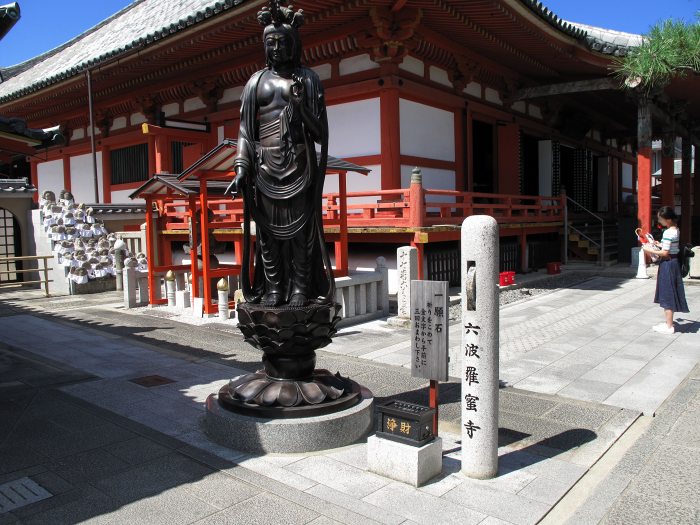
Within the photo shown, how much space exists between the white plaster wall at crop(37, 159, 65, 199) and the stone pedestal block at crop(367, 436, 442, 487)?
68.7ft

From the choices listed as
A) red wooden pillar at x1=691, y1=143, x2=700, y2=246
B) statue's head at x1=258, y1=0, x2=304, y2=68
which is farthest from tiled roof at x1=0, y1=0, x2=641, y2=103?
red wooden pillar at x1=691, y1=143, x2=700, y2=246

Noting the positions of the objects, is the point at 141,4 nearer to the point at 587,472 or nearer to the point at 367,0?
the point at 367,0

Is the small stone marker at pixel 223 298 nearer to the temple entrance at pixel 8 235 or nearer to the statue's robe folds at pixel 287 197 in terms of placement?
the statue's robe folds at pixel 287 197

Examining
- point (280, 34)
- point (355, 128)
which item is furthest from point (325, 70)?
point (280, 34)

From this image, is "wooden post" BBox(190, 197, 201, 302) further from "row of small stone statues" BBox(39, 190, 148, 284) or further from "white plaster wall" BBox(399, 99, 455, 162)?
"white plaster wall" BBox(399, 99, 455, 162)

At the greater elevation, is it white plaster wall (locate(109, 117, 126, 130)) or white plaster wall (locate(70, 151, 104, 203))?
white plaster wall (locate(109, 117, 126, 130))

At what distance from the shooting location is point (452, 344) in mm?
8133

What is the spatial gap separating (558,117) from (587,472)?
17200 millimetres

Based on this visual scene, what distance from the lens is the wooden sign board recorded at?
4129 mm

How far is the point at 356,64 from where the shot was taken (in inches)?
497

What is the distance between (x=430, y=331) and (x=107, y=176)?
17.8 m

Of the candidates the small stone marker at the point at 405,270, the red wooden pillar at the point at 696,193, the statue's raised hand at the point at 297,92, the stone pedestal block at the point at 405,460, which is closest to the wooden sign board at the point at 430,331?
the stone pedestal block at the point at 405,460

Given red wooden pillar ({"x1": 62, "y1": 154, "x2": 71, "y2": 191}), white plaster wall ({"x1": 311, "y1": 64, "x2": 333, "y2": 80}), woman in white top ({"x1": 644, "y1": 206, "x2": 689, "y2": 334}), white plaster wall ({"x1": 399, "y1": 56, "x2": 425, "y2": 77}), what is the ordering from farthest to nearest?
1. red wooden pillar ({"x1": 62, "y1": 154, "x2": 71, "y2": 191})
2. white plaster wall ({"x1": 311, "y1": 64, "x2": 333, "y2": 80})
3. white plaster wall ({"x1": 399, "y1": 56, "x2": 425, "y2": 77})
4. woman in white top ({"x1": 644, "y1": 206, "x2": 689, "y2": 334})

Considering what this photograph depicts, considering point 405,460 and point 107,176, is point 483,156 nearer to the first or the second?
point 107,176
